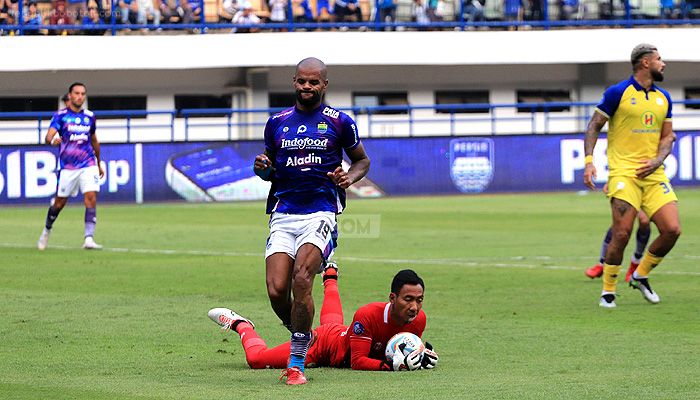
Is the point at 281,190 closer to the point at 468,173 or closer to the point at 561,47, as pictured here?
the point at 468,173

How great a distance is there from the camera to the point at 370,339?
9070 millimetres

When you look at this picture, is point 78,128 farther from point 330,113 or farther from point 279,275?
point 279,275

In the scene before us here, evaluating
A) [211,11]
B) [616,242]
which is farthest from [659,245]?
[211,11]

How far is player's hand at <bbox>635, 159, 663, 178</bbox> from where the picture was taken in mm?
12477

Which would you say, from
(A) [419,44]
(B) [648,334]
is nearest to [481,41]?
(A) [419,44]

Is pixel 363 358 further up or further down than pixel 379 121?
further down

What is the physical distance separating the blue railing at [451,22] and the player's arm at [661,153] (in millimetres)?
26193

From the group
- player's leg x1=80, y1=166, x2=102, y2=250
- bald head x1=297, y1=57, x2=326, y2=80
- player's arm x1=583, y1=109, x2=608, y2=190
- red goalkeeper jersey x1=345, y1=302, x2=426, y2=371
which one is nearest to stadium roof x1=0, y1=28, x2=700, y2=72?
player's leg x1=80, y1=166, x2=102, y2=250

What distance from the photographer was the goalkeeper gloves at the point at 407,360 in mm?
8988

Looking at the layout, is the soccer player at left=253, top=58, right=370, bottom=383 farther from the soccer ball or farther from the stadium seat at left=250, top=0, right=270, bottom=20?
the stadium seat at left=250, top=0, right=270, bottom=20

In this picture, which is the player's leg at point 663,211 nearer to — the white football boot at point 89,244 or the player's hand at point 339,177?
the player's hand at point 339,177

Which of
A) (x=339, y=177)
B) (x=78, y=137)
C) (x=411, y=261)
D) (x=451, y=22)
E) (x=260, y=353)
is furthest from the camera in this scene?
(x=451, y=22)

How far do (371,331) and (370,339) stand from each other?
6cm

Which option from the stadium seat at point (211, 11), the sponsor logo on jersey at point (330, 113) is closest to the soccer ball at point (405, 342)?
the sponsor logo on jersey at point (330, 113)
